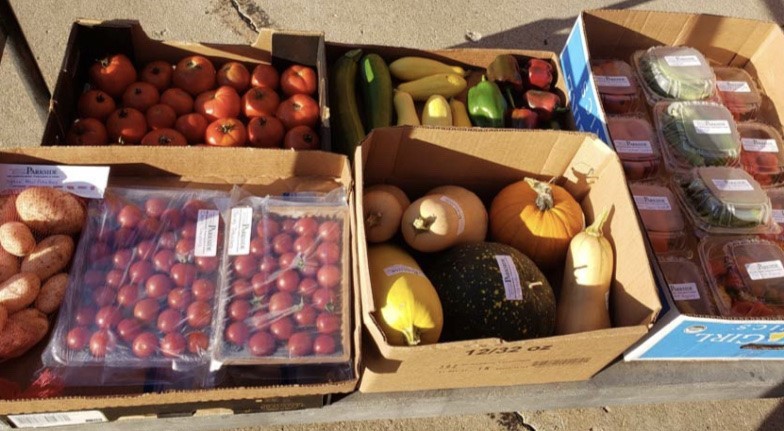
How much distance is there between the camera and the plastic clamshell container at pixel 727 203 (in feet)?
6.21

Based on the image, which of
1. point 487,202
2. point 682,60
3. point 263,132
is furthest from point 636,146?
point 263,132

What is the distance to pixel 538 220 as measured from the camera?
5.66 ft

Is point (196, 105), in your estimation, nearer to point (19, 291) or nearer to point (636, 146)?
point (19, 291)

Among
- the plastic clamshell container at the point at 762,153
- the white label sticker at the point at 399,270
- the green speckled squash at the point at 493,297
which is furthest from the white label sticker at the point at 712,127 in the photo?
the white label sticker at the point at 399,270

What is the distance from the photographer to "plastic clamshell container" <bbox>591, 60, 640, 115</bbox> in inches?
87.4

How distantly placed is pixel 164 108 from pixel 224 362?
1023 millimetres

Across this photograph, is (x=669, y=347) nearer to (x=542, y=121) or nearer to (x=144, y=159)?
(x=542, y=121)

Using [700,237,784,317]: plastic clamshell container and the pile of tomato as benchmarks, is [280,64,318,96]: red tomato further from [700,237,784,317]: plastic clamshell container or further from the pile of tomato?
[700,237,784,317]: plastic clamshell container

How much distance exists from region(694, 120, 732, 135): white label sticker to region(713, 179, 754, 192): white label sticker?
22 centimetres

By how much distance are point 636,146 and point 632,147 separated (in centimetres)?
2

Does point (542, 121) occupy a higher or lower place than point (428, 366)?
higher

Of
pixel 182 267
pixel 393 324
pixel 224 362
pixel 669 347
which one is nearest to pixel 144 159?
pixel 182 267

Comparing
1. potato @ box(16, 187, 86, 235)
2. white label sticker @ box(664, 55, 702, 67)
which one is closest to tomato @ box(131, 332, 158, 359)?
potato @ box(16, 187, 86, 235)

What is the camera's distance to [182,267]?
1474mm
